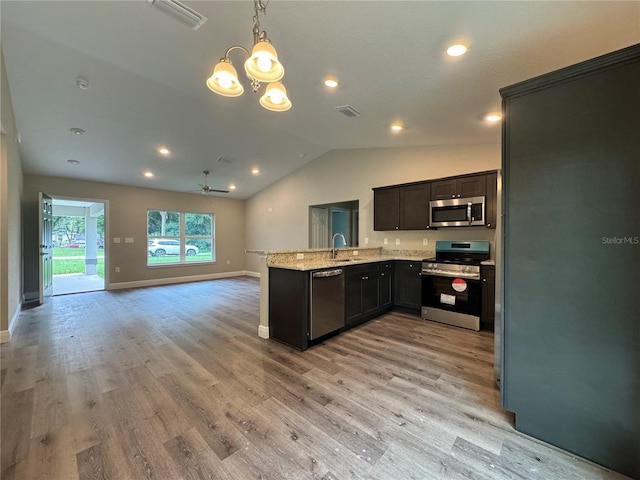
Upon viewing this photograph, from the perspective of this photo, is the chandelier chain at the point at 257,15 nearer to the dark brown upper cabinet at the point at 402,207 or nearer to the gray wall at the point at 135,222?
the dark brown upper cabinet at the point at 402,207

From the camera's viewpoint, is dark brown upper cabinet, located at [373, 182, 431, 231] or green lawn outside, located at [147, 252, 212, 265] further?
green lawn outside, located at [147, 252, 212, 265]

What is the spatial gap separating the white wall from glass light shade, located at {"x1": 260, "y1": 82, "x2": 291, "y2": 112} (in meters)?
3.49

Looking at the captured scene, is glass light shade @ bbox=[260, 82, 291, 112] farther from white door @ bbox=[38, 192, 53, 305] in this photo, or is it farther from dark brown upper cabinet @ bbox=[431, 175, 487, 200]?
white door @ bbox=[38, 192, 53, 305]

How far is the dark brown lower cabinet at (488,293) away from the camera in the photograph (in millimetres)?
3445

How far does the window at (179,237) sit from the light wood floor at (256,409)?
13.3ft

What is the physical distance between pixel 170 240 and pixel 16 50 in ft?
17.8

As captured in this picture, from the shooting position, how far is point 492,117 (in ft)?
10.2

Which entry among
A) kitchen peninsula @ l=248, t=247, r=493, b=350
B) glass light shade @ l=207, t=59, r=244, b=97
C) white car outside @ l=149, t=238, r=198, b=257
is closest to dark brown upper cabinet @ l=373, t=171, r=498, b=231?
kitchen peninsula @ l=248, t=247, r=493, b=350

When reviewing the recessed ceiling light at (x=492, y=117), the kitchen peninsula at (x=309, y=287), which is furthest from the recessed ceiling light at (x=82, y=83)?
the recessed ceiling light at (x=492, y=117)

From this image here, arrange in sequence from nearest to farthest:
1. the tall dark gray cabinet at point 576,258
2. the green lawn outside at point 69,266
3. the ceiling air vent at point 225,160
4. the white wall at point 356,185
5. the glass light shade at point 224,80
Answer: the tall dark gray cabinet at point 576,258 → the glass light shade at point 224,80 → the white wall at point 356,185 → the ceiling air vent at point 225,160 → the green lawn outside at point 69,266

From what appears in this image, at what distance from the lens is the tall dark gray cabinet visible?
4.51 ft

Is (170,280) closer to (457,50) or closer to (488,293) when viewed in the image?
(488,293)

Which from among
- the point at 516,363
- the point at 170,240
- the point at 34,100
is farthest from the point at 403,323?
the point at 170,240

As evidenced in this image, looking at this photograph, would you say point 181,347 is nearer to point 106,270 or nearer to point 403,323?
point 403,323
